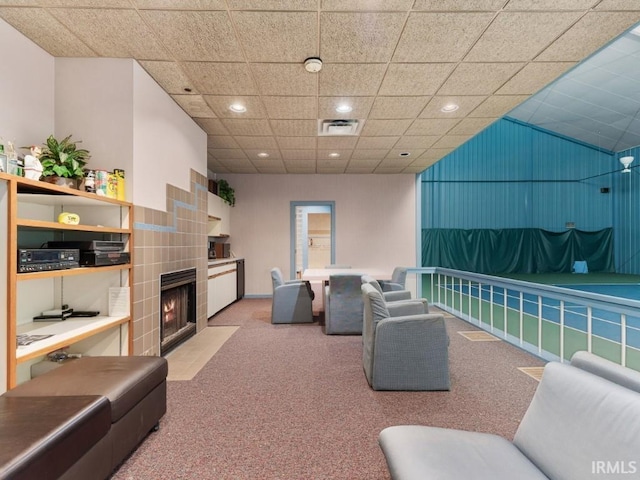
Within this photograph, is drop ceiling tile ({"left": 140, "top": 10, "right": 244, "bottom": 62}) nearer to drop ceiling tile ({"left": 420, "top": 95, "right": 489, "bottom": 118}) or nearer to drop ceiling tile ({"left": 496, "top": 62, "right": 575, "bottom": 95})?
drop ceiling tile ({"left": 420, "top": 95, "right": 489, "bottom": 118})

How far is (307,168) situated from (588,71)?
7300mm

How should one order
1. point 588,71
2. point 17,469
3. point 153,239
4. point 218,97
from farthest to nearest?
point 588,71 → point 218,97 → point 153,239 → point 17,469

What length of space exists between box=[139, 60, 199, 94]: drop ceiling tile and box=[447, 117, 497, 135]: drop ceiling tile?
3.38 m

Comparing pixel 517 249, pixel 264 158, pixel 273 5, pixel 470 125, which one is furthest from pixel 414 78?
pixel 517 249

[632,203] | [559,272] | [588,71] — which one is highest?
[588,71]

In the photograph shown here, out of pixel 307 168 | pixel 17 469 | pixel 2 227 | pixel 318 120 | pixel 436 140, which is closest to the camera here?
pixel 17 469

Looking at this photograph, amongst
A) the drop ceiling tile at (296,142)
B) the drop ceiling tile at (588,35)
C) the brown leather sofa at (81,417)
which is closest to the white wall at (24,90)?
the brown leather sofa at (81,417)

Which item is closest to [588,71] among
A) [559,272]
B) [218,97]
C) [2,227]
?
[559,272]

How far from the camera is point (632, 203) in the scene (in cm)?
1155

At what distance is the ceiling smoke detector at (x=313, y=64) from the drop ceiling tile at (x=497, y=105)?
2.04m

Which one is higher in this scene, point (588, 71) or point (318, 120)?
point (588, 71)

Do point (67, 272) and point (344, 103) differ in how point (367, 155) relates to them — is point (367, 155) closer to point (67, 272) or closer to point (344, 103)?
point (344, 103)

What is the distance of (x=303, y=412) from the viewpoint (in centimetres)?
221

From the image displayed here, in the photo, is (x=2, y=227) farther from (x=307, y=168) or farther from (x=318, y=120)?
(x=307, y=168)
